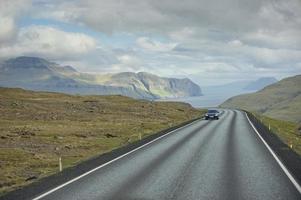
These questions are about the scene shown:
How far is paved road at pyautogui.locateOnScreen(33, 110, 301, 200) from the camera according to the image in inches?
590

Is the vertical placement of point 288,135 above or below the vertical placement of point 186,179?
below

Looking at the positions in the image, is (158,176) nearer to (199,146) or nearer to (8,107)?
(199,146)

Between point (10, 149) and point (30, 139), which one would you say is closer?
point (10, 149)

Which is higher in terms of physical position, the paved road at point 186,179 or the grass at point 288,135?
the paved road at point 186,179

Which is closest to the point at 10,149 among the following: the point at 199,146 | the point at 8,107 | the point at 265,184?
the point at 199,146

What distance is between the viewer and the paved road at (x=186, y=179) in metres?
15.0

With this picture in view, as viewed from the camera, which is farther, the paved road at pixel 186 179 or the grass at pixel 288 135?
the grass at pixel 288 135

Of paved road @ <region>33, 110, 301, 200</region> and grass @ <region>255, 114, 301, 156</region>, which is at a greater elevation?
paved road @ <region>33, 110, 301, 200</region>

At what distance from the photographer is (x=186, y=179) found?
18.1 meters

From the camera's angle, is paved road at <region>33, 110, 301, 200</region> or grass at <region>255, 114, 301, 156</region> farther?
grass at <region>255, 114, 301, 156</region>

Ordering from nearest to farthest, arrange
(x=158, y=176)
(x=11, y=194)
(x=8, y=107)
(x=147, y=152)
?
1. (x=11, y=194)
2. (x=158, y=176)
3. (x=147, y=152)
4. (x=8, y=107)

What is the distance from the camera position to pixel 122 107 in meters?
112

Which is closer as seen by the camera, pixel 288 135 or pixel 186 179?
pixel 186 179

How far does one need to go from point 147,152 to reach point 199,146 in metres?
4.92
